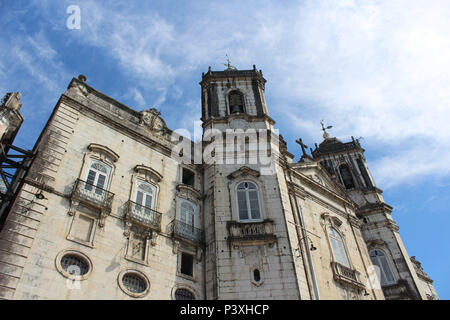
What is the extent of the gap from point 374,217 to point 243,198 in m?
14.0

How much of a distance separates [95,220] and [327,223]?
13685mm

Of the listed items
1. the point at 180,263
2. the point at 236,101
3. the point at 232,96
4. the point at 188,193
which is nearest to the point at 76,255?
the point at 180,263

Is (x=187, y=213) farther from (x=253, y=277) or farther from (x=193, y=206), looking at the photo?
(x=253, y=277)

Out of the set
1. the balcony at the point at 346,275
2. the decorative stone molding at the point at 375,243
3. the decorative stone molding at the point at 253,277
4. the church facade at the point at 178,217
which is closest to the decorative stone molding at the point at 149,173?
the church facade at the point at 178,217

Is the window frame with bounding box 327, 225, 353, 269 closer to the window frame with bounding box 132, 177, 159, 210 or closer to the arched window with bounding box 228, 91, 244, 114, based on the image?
the arched window with bounding box 228, 91, 244, 114

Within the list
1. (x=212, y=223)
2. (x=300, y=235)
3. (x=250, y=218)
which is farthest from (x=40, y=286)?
(x=300, y=235)

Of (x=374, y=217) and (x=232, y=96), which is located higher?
(x=232, y=96)

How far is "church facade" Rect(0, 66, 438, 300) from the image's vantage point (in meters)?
14.2

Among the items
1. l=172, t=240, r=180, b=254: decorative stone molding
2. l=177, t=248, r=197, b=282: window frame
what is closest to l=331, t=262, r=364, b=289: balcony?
l=177, t=248, r=197, b=282: window frame

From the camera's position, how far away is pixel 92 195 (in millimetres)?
16328

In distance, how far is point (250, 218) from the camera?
63.0ft

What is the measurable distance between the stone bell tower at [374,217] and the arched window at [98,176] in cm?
1752

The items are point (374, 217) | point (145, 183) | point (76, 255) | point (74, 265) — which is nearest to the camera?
point (74, 265)
